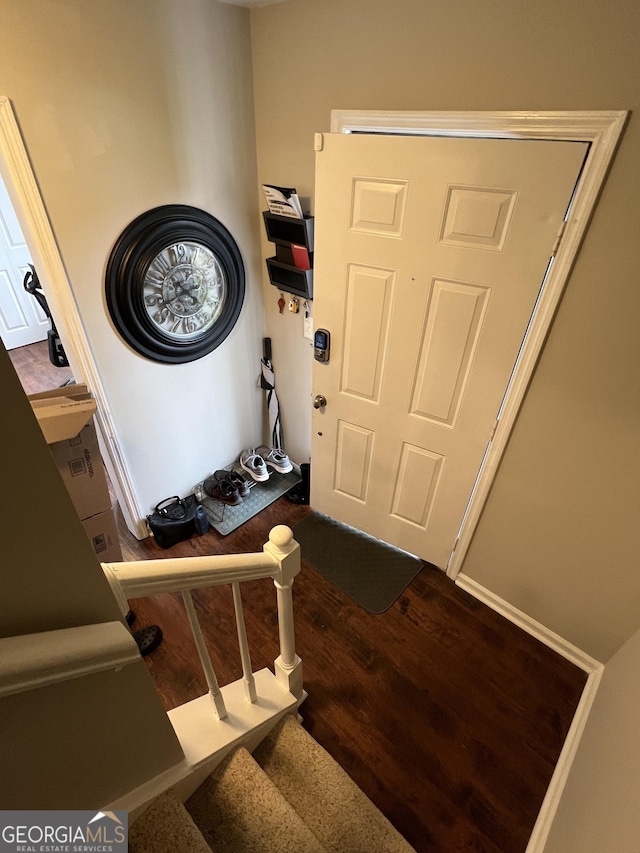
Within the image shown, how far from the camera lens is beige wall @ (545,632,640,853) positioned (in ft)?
3.39

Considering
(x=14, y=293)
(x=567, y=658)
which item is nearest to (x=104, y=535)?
(x=567, y=658)

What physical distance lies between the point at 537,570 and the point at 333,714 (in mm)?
1096

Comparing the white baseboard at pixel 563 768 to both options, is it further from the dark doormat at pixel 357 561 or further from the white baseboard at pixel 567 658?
the dark doormat at pixel 357 561

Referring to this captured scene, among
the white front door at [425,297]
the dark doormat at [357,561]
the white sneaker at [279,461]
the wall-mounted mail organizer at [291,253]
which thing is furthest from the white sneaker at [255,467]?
the wall-mounted mail organizer at [291,253]

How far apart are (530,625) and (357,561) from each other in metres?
0.90

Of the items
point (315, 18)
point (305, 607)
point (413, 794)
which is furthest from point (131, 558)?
point (315, 18)

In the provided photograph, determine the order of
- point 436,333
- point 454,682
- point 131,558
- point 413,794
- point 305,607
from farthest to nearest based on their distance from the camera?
point 131,558, point 305,607, point 454,682, point 436,333, point 413,794

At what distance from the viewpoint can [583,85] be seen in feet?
3.97

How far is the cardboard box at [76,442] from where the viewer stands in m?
1.68

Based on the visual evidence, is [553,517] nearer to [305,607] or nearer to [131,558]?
[305,607]

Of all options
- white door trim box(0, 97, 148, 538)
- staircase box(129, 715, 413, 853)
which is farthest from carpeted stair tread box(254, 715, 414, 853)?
white door trim box(0, 97, 148, 538)

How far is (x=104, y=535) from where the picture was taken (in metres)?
2.01

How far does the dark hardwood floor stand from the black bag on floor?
0.24 metres

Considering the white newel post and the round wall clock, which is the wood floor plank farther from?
the round wall clock
